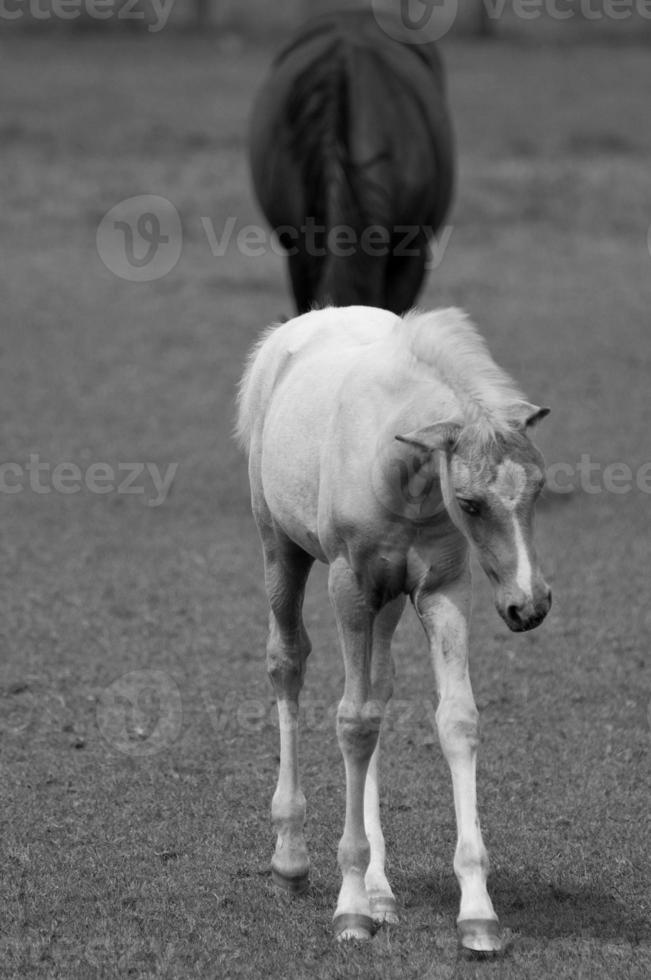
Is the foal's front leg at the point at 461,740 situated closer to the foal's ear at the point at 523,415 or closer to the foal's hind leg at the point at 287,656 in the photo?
the foal's ear at the point at 523,415

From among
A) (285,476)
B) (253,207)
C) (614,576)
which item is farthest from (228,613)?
(253,207)

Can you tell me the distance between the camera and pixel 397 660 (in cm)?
784

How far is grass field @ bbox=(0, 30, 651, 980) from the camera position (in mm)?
4832

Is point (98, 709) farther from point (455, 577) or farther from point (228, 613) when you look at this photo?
point (455, 577)

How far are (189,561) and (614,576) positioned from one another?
103 inches

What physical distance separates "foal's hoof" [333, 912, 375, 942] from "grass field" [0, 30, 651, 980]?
2.9 inches

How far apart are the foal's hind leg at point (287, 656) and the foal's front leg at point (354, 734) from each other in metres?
0.48

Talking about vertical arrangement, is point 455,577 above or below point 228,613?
above

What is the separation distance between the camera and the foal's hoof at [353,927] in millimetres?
4625
